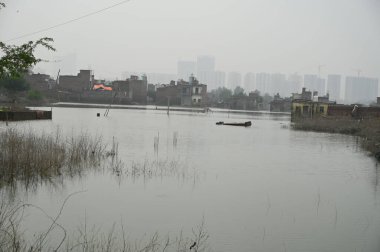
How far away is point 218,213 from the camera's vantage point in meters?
10.7

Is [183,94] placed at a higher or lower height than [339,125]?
higher

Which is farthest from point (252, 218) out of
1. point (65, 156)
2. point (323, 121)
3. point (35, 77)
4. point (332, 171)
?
point (35, 77)

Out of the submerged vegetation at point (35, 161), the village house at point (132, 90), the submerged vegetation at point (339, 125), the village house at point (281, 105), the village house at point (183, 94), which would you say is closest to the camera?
the submerged vegetation at point (35, 161)

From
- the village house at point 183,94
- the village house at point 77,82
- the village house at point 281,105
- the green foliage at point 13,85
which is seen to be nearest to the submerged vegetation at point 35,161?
the green foliage at point 13,85

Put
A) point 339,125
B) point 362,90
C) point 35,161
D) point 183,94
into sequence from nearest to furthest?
point 35,161 → point 339,125 → point 183,94 → point 362,90

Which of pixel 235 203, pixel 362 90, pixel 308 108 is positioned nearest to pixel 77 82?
pixel 308 108

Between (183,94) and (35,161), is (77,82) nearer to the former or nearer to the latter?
(183,94)

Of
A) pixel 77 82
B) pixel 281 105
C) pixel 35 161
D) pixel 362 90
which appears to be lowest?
pixel 35 161

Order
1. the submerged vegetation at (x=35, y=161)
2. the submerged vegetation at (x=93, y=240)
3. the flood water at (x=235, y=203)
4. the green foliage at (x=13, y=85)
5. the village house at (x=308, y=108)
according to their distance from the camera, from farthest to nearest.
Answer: the green foliage at (x=13, y=85), the village house at (x=308, y=108), the submerged vegetation at (x=35, y=161), the flood water at (x=235, y=203), the submerged vegetation at (x=93, y=240)

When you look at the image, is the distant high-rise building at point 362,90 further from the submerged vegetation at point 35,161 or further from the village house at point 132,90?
the submerged vegetation at point 35,161

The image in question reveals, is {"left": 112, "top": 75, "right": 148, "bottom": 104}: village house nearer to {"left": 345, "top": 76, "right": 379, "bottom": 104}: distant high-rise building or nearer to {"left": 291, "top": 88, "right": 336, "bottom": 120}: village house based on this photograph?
{"left": 291, "top": 88, "right": 336, "bottom": 120}: village house

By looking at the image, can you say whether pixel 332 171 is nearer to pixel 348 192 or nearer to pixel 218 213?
pixel 348 192

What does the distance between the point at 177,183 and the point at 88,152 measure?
3.95 meters

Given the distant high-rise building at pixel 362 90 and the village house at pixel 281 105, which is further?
the distant high-rise building at pixel 362 90
